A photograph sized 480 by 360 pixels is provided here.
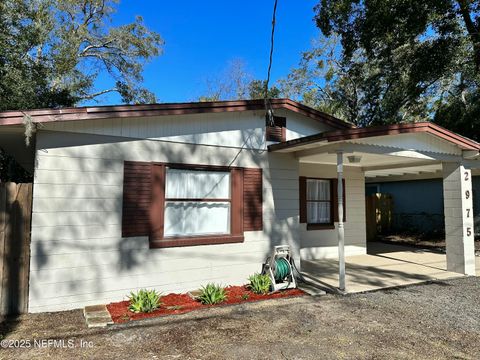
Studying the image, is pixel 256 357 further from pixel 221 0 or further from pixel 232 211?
pixel 221 0

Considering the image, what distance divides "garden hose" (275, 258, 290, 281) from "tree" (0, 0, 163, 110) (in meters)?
9.26

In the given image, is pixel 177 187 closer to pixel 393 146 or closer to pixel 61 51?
pixel 393 146

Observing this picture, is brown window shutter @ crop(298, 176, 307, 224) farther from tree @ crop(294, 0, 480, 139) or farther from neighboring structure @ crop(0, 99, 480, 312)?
tree @ crop(294, 0, 480, 139)

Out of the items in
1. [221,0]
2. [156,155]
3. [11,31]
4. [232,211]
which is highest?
[221,0]

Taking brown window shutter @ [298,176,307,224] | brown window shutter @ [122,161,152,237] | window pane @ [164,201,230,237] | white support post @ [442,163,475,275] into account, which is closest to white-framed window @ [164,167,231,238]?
window pane @ [164,201,230,237]

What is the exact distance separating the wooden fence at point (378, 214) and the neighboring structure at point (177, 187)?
230 inches

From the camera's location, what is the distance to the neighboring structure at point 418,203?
1374cm

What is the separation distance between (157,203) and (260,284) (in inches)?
94.6

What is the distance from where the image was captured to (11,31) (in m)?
10.0

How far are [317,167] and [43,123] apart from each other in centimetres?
710

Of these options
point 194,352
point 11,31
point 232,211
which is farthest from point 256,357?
point 11,31

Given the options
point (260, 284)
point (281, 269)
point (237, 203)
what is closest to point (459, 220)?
point (281, 269)

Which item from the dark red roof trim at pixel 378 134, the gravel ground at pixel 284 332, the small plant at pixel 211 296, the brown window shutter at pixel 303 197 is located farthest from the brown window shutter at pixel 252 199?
the brown window shutter at pixel 303 197

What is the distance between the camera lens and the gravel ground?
12.6ft
